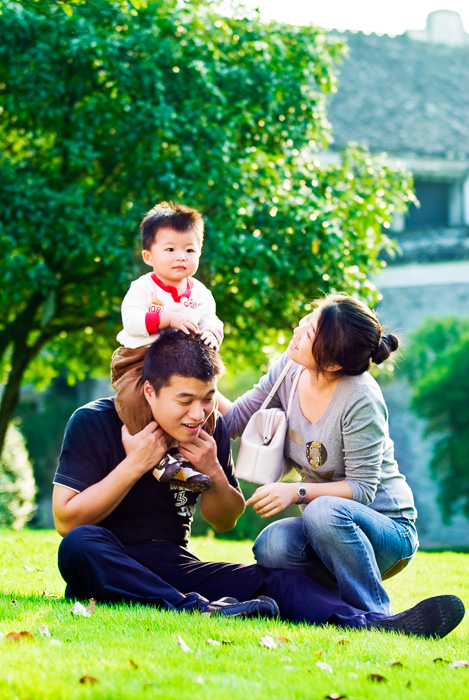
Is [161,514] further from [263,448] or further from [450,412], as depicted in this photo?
[450,412]

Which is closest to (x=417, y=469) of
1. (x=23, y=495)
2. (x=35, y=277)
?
(x=23, y=495)

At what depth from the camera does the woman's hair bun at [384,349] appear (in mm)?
4086

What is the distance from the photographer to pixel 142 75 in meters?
9.09

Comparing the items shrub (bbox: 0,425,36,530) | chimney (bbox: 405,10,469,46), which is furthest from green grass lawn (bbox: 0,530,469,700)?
chimney (bbox: 405,10,469,46)

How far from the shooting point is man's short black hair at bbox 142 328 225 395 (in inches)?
155

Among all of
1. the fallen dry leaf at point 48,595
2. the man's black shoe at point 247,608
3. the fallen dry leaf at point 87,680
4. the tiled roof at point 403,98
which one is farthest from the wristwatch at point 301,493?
the tiled roof at point 403,98

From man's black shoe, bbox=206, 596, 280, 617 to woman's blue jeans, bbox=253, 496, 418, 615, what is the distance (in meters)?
0.31

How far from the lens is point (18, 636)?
10.6 feet

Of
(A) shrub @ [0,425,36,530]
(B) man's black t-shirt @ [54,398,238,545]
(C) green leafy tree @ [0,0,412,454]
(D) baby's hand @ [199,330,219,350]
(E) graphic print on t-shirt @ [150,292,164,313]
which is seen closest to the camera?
(B) man's black t-shirt @ [54,398,238,545]

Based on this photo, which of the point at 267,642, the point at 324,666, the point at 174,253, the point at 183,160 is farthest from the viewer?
the point at 183,160

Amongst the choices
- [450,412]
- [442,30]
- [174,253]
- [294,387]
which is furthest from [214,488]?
[442,30]

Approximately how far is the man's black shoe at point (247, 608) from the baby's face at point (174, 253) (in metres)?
1.52

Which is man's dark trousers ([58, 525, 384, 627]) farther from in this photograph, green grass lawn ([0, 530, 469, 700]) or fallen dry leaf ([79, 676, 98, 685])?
fallen dry leaf ([79, 676, 98, 685])

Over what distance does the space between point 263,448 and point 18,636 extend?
139 centimetres
